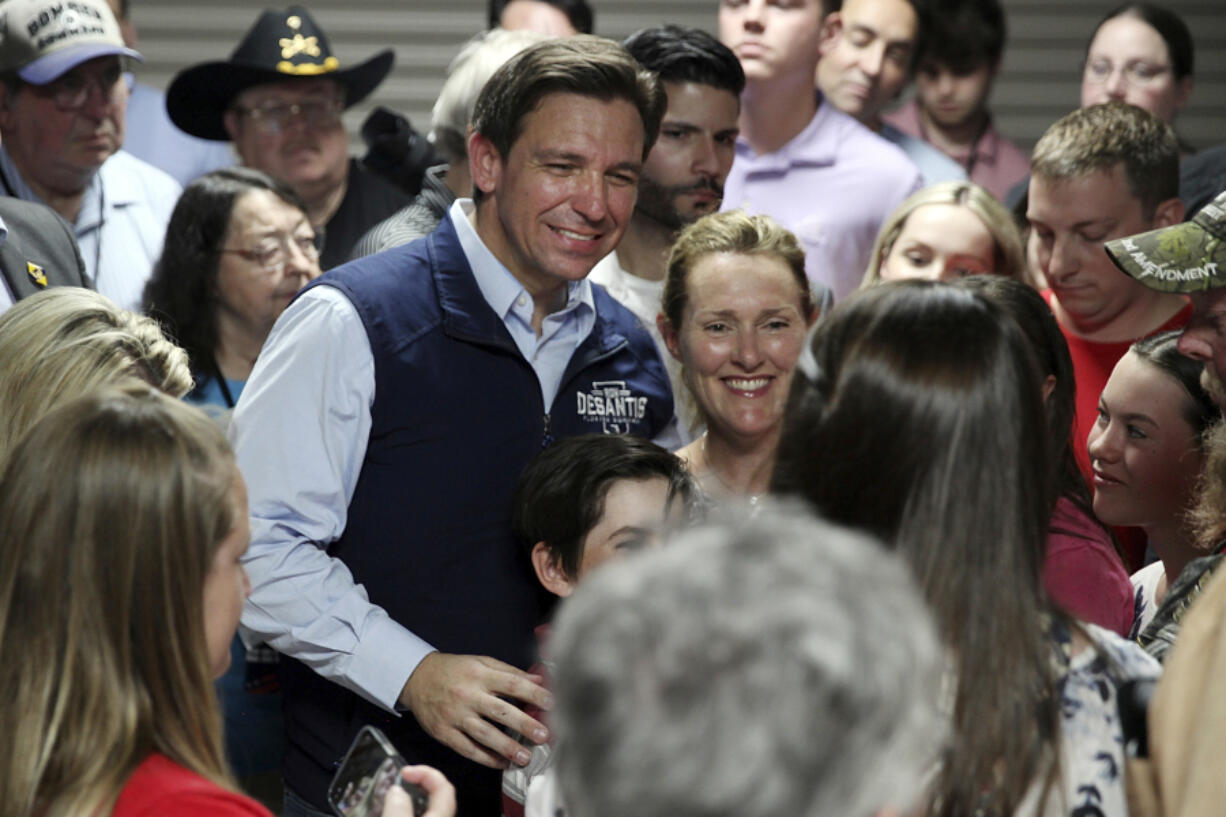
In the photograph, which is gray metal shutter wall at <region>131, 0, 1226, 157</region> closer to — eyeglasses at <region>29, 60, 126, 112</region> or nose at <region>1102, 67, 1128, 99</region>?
nose at <region>1102, 67, 1128, 99</region>

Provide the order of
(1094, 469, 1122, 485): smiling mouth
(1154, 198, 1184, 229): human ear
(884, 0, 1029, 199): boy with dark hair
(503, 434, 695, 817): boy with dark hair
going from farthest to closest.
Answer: (884, 0, 1029, 199): boy with dark hair < (1154, 198, 1184, 229): human ear < (1094, 469, 1122, 485): smiling mouth < (503, 434, 695, 817): boy with dark hair

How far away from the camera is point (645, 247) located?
4.13 meters

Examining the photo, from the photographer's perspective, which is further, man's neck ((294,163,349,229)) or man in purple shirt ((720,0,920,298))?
man's neck ((294,163,349,229))

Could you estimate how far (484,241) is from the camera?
3.09 m

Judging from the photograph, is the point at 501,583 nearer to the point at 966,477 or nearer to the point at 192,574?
the point at 192,574

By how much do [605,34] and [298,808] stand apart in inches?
207

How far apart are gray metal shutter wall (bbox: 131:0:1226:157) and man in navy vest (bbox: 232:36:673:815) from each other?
174 inches

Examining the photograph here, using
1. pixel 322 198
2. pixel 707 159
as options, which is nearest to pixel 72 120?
pixel 322 198

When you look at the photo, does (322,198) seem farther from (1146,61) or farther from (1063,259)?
(1146,61)

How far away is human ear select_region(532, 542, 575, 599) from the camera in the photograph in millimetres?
2889

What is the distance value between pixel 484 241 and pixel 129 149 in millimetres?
3190

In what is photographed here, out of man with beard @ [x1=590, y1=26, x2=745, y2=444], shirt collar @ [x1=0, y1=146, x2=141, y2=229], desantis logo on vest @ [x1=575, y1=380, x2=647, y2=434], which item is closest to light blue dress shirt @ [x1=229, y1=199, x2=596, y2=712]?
desantis logo on vest @ [x1=575, y1=380, x2=647, y2=434]

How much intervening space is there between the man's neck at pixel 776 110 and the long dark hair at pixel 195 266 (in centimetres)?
165

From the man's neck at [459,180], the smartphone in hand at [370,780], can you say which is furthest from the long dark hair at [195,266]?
the smartphone in hand at [370,780]
